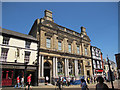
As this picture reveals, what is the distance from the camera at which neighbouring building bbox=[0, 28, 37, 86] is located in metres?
14.9

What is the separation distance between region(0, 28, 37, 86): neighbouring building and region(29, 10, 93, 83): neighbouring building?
1.59m

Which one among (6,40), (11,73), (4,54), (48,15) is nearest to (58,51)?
(48,15)

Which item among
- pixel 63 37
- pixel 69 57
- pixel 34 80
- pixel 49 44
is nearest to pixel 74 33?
pixel 63 37

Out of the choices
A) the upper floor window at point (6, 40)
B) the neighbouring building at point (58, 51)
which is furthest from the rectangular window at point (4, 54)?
the neighbouring building at point (58, 51)

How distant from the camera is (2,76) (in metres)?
14.4

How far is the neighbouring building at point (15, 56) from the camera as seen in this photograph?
14.9 metres

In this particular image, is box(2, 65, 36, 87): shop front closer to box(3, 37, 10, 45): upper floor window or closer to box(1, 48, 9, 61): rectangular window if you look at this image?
box(1, 48, 9, 61): rectangular window

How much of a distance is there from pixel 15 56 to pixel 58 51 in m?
8.53

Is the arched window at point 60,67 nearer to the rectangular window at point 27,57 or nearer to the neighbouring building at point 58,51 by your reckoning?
the neighbouring building at point 58,51

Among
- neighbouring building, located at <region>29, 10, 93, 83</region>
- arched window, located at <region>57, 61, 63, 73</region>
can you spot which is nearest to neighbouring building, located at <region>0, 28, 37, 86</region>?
neighbouring building, located at <region>29, 10, 93, 83</region>

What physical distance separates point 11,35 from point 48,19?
28.2 feet

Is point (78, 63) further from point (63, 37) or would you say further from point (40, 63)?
point (40, 63)

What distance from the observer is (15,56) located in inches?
631

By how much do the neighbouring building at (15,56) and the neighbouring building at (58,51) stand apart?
1.59 m
